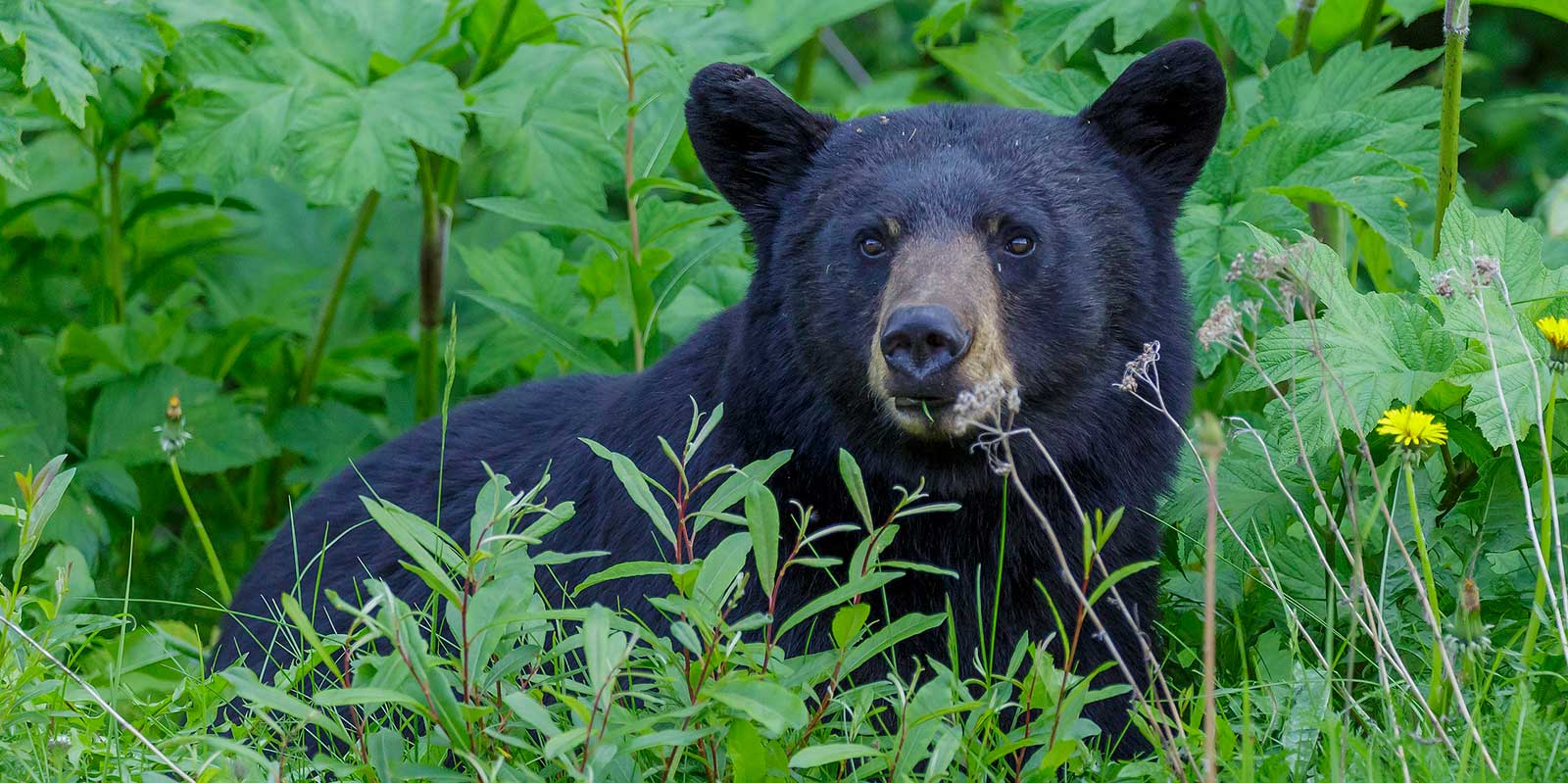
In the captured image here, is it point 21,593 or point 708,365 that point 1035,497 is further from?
point 21,593

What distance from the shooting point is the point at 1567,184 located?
3572 millimetres

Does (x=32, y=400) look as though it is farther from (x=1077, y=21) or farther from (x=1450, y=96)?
(x=1450, y=96)

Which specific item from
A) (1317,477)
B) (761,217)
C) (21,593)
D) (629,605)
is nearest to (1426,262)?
(1317,477)

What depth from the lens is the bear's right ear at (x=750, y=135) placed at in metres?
3.31

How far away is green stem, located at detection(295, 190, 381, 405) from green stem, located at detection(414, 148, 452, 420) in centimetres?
16

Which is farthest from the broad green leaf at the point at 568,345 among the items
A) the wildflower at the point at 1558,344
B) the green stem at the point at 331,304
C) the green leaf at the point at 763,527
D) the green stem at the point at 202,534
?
the wildflower at the point at 1558,344

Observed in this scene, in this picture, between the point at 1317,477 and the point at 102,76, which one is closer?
the point at 1317,477

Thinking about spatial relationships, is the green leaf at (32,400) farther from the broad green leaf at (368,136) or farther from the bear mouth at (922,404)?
the bear mouth at (922,404)

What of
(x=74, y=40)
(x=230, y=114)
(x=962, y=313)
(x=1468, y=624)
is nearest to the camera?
(x=1468, y=624)

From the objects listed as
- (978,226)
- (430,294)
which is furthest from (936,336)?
(430,294)

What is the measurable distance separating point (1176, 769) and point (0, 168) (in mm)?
2745

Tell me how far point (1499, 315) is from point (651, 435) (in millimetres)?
1619

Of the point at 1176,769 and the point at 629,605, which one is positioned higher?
the point at 1176,769

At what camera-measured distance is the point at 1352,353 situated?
2994 millimetres
